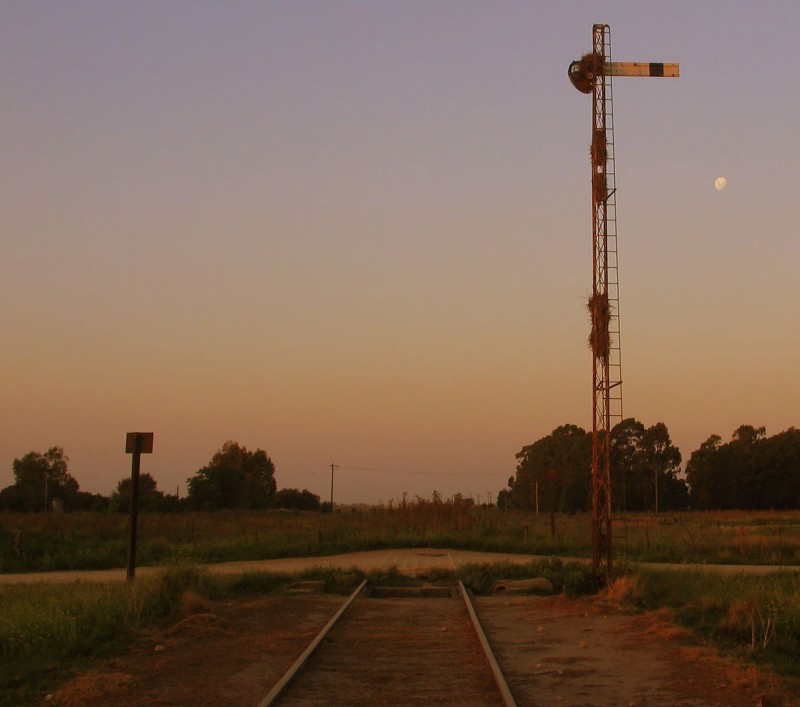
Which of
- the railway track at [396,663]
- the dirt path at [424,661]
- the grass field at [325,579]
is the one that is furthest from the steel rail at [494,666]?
the grass field at [325,579]

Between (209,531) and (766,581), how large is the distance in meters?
28.9

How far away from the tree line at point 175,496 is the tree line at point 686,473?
2800 centimetres

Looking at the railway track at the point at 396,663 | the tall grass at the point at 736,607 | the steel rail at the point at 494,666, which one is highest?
the tall grass at the point at 736,607

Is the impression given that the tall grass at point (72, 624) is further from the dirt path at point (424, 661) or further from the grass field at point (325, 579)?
the dirt path at point (424, 661)

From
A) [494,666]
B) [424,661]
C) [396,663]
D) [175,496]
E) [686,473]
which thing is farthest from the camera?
[686,473]

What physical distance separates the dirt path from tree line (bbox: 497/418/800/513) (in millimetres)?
80573

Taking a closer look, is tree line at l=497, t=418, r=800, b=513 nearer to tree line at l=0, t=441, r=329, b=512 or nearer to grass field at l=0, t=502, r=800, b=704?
tree line at l=0, t=441, r=329, b=512

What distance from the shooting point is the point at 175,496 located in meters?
85.1

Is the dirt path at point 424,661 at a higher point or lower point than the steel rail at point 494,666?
lower

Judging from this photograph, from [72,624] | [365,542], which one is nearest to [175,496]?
[365,542]

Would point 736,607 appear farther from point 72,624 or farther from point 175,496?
point 175,496

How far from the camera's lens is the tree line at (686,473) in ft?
328

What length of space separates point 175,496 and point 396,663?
77.3 metres

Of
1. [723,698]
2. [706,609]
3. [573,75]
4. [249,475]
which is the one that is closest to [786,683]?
[723,698]
